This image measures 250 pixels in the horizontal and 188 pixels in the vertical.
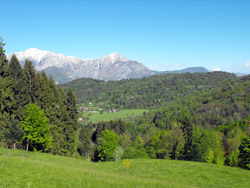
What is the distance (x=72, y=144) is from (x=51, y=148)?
23.7 feet

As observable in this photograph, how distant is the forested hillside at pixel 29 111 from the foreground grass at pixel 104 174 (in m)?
5.21

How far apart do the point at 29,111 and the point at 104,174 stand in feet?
75.8

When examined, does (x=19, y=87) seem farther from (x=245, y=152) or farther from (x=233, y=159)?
(x=233, y=159)

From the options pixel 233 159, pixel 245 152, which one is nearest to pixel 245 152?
pixel 245 152

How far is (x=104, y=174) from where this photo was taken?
23391 mm

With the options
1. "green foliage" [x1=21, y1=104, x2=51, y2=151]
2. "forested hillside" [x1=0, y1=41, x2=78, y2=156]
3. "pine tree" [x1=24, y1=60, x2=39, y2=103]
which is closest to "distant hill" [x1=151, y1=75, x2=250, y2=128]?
"forested hillside" [x1=0, y1=41, x2=78, y2=156]

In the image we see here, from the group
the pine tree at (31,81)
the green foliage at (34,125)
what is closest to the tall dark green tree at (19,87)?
the pine tree at (31,81)

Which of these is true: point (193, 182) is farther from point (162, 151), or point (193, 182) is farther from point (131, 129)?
point (131, 129)

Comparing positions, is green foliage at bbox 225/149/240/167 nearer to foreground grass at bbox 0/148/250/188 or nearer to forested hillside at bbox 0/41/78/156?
foreground grass at bbox 0/148/250/188

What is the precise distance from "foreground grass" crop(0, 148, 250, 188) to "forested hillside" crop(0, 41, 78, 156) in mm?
5206

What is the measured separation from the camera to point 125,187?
60.1 ft

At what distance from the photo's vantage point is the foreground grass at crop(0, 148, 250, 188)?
1675 centimetres

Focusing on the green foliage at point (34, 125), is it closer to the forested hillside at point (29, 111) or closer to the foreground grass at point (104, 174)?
the forested hillside at point (29, 111)

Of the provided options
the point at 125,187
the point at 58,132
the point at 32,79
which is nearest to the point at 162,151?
the point at 58,132
